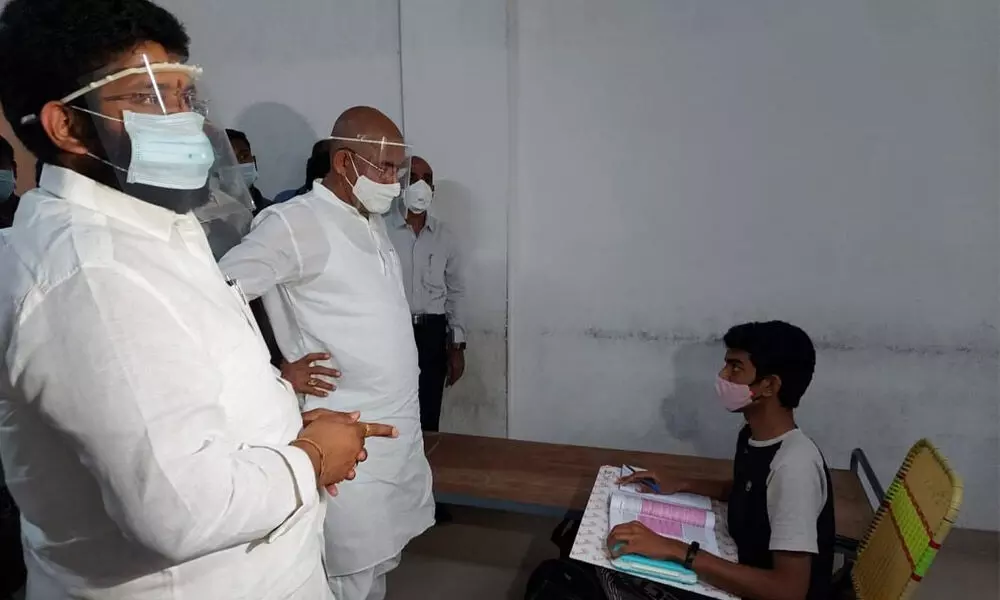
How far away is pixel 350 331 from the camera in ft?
5.71

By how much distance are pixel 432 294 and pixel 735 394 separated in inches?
64.1

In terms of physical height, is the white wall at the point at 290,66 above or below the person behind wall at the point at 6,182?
above

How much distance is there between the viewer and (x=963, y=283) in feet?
7.80

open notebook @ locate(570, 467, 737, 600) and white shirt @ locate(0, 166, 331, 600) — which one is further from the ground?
white shirt @ locate(0, 166, 331, 600)

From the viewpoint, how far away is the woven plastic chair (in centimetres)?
133

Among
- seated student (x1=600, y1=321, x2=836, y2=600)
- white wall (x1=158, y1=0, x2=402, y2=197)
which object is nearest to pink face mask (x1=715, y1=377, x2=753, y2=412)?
seated student (x1=600, y1=321, x2=836, y2=600)

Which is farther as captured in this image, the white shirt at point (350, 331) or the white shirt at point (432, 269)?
the white shirt at point (432, 269)

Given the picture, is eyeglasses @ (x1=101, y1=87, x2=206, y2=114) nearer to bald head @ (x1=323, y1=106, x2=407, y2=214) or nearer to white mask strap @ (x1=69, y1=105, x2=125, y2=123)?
white mask strap @ (x1=69, y1=105, x2=125, y2=123)

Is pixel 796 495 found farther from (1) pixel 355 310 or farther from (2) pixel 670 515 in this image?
(1) pixel 355 310

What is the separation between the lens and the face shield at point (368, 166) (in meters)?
1.85

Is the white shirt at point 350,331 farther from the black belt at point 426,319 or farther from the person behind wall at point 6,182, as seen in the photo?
the person behind wall at point 6,182

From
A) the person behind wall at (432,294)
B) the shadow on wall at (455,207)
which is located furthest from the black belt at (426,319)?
the shadow on wall at (455,207)

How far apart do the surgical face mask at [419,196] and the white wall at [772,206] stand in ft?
1.28

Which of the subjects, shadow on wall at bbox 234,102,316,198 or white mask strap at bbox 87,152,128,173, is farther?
shadow on wall at bbox 234,102,316,198
